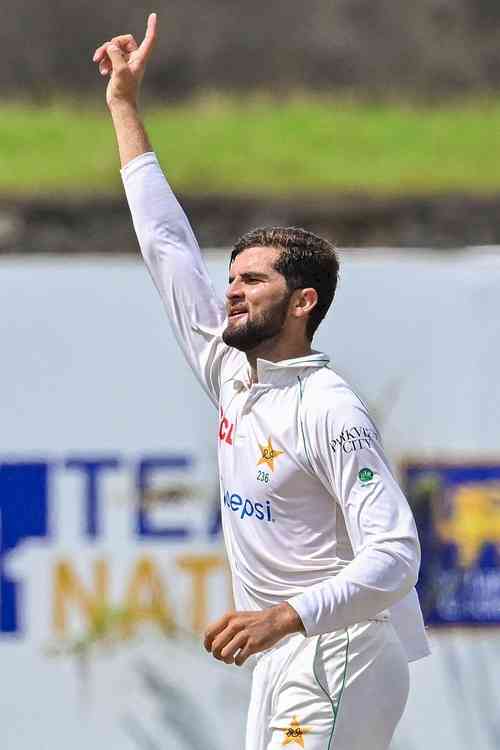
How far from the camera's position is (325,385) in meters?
3.11

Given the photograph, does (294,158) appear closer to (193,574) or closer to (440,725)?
Result: (193,574)

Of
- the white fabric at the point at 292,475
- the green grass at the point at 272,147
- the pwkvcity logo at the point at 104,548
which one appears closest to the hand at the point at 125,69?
the white fabric at the point at 292,475

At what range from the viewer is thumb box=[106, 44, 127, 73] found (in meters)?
3.49

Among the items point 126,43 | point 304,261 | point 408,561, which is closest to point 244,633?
point 408,561

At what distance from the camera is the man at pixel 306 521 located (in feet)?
9.64

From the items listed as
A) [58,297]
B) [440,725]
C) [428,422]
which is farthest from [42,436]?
[440,725]

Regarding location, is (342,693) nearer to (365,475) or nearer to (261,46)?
(365,475)

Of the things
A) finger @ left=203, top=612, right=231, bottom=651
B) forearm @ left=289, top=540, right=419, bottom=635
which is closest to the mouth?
forearm @ left=289, top=540, right=419, bottom=635

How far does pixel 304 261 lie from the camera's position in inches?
128

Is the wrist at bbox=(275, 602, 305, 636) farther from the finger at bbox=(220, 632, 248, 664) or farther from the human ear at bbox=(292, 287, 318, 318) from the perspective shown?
the human ear at bbox=(292, 287, 318, 318)

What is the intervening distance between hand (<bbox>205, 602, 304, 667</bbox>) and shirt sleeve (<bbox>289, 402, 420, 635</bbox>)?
5 cm

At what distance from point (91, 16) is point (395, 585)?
11.7ft

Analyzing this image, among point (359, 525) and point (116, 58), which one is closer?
point (359, 525)

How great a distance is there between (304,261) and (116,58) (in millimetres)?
673
